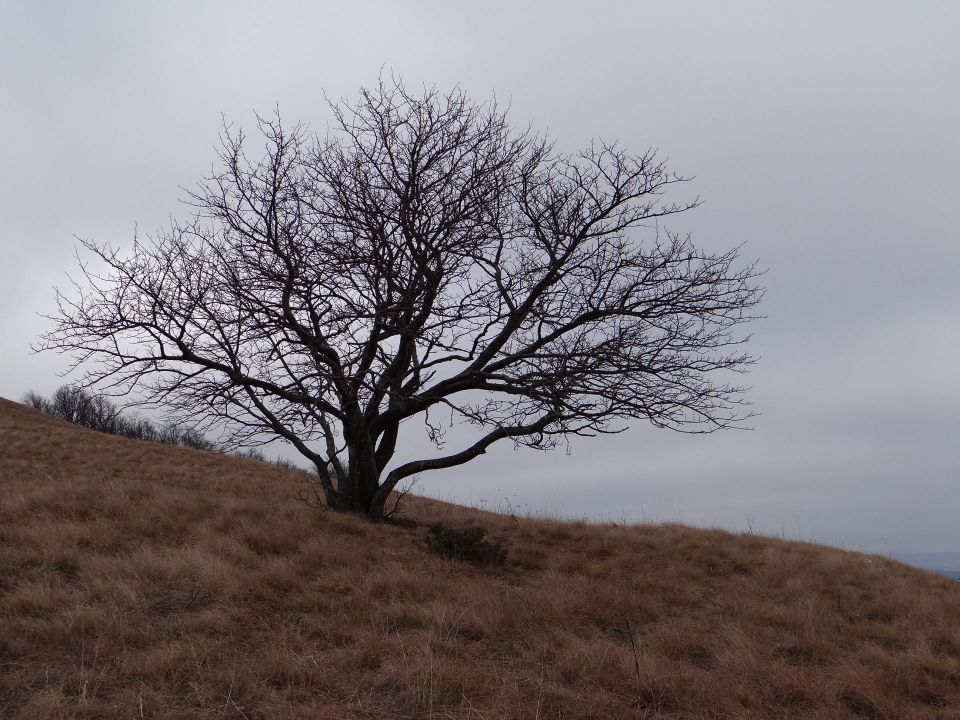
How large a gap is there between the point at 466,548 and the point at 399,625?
2853 millimetres

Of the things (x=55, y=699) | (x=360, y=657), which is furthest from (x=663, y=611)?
(x=55, y=699)

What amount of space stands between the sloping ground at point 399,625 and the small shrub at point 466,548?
0.20 metres

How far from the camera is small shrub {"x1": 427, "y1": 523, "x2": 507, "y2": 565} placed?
8.66m

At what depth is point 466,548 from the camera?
28.6 feet

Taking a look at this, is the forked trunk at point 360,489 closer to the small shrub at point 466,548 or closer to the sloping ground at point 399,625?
the sloping ground at point 399,625

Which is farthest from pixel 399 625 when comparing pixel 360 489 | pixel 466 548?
pixel 360 489

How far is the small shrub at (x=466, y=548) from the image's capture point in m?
8.66

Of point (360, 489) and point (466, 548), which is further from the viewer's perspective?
point (360, 489)

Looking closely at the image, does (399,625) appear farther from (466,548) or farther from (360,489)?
(360,489)

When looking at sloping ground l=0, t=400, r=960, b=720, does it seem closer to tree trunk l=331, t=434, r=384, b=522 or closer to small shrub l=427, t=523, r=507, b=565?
small shrub l=427, t=523, r=507, b=565

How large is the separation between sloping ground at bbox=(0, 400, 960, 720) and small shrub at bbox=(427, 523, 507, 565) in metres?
0.20

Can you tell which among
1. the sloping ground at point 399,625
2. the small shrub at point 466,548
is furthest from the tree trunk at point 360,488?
the small shrub at point 466,548

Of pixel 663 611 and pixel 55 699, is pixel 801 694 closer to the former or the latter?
pixel 663 611

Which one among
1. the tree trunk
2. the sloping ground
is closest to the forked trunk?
the tree trunk
